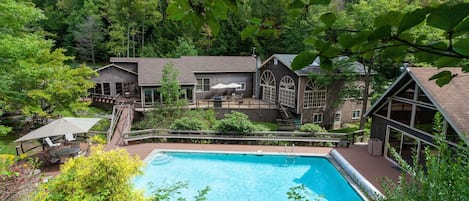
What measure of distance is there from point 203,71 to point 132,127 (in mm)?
7510

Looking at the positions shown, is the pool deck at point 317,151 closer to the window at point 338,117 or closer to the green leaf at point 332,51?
the window at point 338,117

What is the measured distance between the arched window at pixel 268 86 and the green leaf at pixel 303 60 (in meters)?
18.5

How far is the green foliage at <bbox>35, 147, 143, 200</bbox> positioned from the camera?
3.82 metres

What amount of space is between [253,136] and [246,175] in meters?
2.93

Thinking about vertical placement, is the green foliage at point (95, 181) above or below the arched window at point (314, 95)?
below

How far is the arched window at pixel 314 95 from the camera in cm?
1683

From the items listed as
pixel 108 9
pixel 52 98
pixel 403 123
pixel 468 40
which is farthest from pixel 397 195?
pixel 108 9

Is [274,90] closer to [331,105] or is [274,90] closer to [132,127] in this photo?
[331,105]

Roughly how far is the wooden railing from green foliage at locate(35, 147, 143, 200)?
8.13 metres

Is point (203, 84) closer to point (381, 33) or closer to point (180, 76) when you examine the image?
point (180, 76)

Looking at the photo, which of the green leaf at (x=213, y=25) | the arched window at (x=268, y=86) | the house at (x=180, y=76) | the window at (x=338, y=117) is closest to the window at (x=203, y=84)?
the house at (x=180, y=76)

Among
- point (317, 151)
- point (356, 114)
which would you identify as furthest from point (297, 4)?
point (356, 114)

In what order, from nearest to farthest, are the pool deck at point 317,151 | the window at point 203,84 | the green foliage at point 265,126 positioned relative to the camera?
the pool deck at point 317,151 < the green foliage at point 265,126 < the window at point 203,84

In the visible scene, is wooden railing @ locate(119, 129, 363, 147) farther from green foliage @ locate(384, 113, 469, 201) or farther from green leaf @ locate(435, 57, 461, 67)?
green leaf @ locate(435, 57, 461, 67)
